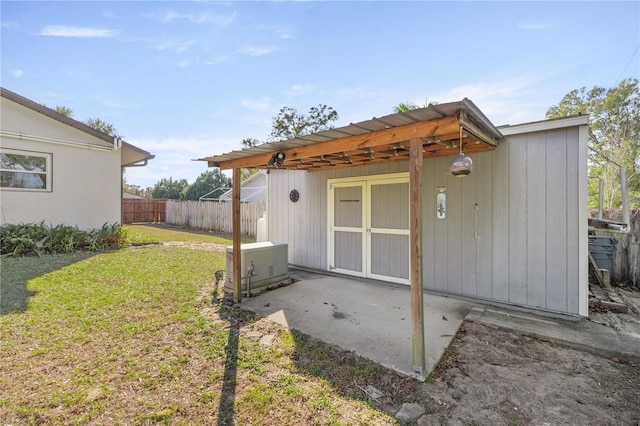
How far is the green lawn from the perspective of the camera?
1896 mm

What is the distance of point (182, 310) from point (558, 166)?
16.7ft

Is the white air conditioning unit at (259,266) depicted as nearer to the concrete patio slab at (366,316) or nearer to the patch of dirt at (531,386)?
the concrete patio slab at (366,316)

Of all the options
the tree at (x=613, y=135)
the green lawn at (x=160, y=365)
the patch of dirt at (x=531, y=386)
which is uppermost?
the tree at (x=613, y=135)

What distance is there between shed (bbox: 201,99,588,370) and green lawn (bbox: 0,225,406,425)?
861mm

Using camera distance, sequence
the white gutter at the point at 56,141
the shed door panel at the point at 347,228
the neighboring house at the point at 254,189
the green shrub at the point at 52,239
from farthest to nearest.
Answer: the neighboring house at the point at 254,189
the white gutter at the point at 56,141
the green shrub at the point at 52,239
the shed door panel at the point at 347,228

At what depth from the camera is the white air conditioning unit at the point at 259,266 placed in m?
4.38

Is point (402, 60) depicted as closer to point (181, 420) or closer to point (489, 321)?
point (489, 321)

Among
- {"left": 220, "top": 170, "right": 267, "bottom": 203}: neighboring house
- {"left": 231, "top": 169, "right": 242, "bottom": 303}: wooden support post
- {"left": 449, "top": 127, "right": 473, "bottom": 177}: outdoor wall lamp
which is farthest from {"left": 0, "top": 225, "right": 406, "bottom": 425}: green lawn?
{"left": 220, "top": 170, "right": 267, "bottom": 203}: neighboring house

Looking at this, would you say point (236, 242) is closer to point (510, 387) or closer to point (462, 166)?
point (462, 166)

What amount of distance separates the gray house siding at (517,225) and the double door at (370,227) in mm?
381

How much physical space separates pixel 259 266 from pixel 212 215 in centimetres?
1058

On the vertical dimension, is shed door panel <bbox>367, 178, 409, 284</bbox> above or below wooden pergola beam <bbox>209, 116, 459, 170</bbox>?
below

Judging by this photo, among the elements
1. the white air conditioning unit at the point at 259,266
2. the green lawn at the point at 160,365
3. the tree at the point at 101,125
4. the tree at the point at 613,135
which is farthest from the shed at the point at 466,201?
the tree at the point at 101,125

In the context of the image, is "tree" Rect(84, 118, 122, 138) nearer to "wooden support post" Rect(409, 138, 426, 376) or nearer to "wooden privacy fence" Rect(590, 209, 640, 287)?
"wooden support post" Rect(409, 138, 426, 376)
